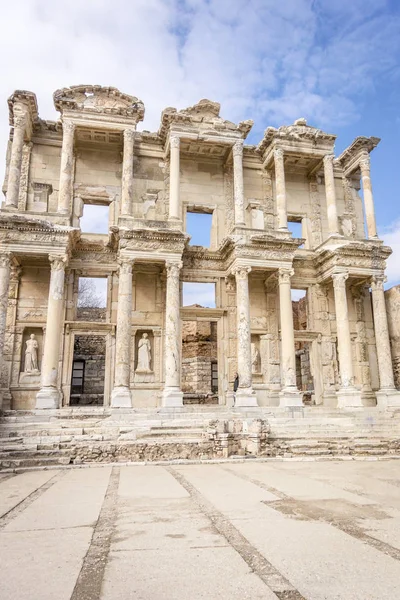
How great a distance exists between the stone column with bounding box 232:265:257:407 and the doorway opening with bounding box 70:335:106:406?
10351 mm

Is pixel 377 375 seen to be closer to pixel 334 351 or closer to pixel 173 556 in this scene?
pixel 334 351

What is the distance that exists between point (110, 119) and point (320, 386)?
576 inches

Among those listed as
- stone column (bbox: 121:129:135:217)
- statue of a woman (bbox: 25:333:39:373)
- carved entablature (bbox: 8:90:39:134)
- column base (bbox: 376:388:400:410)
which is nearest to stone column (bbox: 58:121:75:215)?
carved entablature (bbox: 8:90:39:134)

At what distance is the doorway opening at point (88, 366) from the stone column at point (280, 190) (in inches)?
472

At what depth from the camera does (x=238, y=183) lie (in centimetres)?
1962

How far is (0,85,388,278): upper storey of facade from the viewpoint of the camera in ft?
60.5

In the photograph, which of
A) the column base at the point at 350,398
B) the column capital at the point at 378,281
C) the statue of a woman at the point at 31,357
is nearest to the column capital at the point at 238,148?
the column capital at the point at 378,281

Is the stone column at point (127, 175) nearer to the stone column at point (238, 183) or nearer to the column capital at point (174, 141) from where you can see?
the column capital at point (174, 141)

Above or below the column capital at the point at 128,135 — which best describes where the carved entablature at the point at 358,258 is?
below

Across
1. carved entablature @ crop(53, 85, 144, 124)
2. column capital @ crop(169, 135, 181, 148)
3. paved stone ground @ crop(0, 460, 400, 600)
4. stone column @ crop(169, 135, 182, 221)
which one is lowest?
paved stone ground @ crop(0, 460, 400, 600)

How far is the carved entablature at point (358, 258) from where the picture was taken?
63.4ft

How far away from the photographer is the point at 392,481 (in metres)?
8.05

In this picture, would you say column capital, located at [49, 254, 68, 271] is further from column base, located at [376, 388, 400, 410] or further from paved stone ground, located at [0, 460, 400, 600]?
column base, located at [376, 388, 400, 410]

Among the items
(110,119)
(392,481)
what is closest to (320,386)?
(392,481)
